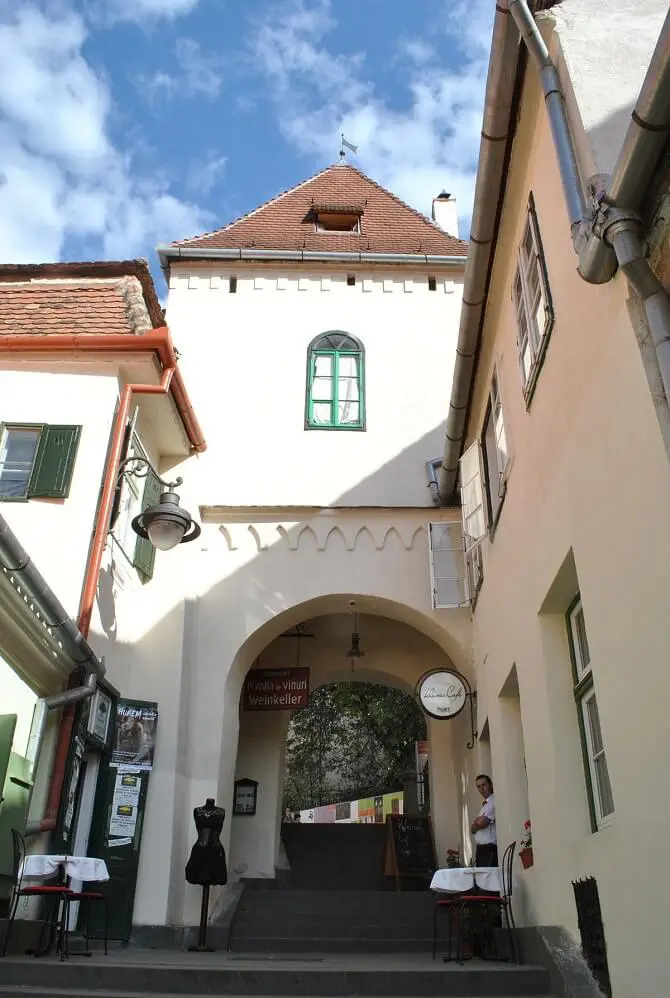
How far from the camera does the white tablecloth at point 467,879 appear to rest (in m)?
7.39

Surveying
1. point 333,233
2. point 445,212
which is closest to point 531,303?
point 333,233

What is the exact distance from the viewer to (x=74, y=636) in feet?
25.7

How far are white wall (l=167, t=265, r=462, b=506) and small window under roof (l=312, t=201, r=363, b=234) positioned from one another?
213 centimetres

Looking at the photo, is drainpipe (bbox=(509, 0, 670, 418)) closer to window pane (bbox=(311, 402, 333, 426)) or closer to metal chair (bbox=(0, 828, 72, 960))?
metal chair (bbox=(0, 828, 72, 960))

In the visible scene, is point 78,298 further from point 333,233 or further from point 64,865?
point 64,865

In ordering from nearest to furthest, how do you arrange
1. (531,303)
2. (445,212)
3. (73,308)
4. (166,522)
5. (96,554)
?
(531,303), (166,522), (96,554), (73,308), (445,212)

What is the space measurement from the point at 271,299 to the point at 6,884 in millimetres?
9891

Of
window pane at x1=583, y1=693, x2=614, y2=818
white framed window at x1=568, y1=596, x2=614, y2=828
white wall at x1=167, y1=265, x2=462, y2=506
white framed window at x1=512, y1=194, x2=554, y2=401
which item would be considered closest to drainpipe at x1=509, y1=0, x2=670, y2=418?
white framed window at x1=512, y1=194, x2=554, y2=401

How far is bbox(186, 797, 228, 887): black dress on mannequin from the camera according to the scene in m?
8.66

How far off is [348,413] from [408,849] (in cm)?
633

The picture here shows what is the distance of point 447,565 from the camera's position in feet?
38.0

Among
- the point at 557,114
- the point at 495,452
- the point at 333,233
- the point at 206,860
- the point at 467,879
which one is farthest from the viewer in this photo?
the point at 333,233

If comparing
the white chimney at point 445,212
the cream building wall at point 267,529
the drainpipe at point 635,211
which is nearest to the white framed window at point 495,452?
the cream building wall at point 267,529

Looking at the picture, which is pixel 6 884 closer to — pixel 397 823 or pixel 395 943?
pixel 395 943
